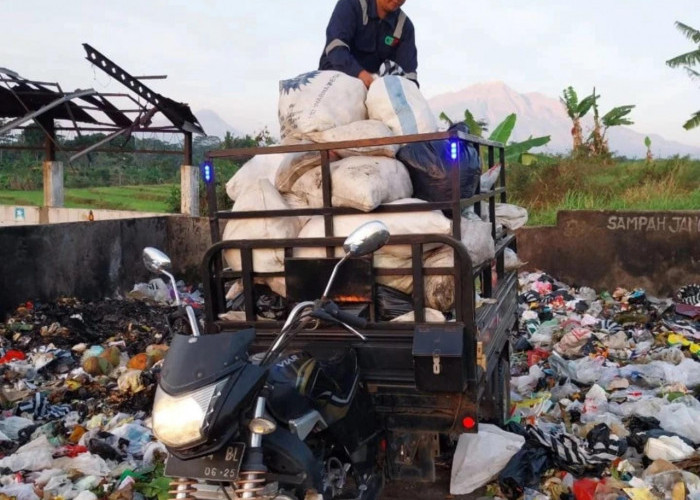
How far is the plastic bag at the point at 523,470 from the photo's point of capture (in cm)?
363

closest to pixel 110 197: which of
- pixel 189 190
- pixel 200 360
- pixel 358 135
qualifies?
pixel 189 190

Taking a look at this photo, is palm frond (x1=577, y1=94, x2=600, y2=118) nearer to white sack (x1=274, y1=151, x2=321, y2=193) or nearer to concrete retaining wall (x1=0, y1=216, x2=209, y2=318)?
concrete retaining wall (x1=0, y1=216, x2=209, y2=318)

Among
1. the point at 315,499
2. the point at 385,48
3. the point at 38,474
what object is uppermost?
the point at 385,48

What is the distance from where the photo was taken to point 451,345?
2873 millimetres

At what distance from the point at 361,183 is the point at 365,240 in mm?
687

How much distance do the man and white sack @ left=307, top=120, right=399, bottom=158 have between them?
0.74 metres

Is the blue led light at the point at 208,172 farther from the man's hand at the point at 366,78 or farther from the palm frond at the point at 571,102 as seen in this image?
the palm frond at the point at 571,102

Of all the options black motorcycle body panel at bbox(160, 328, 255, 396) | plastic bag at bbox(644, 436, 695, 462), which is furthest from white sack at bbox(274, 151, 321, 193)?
plastic bag at bbox(644, 436, 695, 462)

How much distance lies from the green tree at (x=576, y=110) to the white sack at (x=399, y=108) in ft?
55.5

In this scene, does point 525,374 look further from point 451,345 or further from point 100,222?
point 100,222

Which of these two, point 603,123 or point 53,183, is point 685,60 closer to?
point 603,123

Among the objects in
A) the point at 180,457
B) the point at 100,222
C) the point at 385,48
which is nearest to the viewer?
the point at 180,457

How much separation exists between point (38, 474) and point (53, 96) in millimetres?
10153

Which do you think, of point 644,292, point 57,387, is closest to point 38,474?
point 57,387
